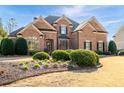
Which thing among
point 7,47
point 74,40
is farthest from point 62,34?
point 7,47

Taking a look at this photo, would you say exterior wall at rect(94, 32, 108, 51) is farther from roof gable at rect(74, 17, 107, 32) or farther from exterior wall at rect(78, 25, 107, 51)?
roof gable at rect(74, 17, 107, 32)

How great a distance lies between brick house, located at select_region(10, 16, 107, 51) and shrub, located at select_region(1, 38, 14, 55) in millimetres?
1687

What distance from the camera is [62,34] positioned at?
29.9m

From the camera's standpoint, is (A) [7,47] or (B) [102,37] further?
(B) [102,37]

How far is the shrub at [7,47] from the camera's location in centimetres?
2405

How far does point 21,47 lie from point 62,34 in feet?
21.8

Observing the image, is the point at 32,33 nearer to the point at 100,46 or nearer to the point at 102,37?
the point at 100,46

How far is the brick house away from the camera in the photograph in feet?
87.4

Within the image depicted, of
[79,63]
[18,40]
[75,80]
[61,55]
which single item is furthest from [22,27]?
[75,80]

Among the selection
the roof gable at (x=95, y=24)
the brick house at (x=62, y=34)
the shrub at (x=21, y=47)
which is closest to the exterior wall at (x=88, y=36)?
the brick house at (x=62, y=34)
